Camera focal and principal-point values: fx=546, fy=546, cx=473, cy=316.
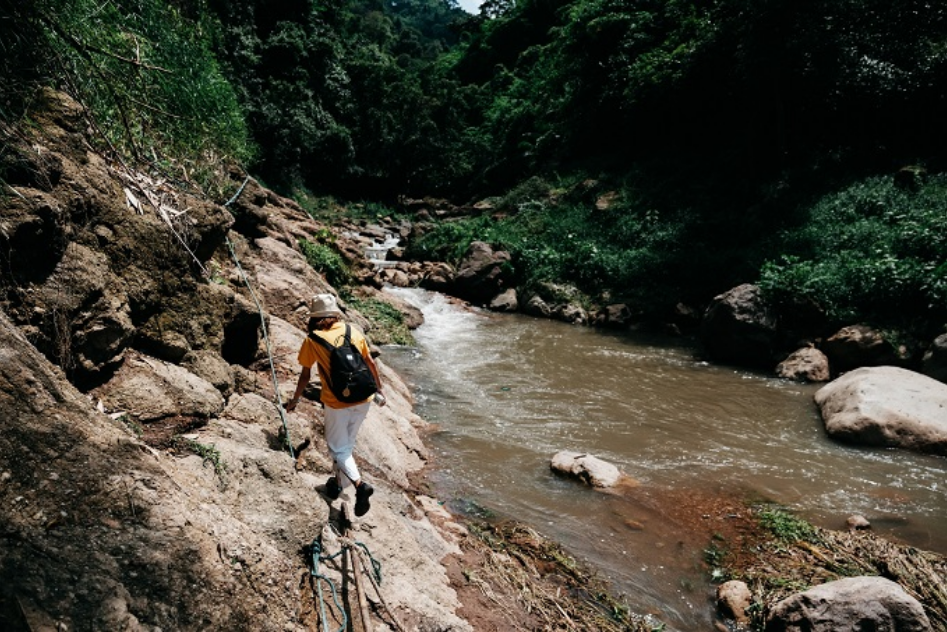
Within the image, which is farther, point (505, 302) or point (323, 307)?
point (505, 302)

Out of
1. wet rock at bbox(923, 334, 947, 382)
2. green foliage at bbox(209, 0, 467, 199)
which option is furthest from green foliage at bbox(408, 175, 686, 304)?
green foliage at bbox(209, 0, 467, 199)

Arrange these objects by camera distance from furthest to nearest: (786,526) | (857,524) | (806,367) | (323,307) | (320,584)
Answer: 1. (806,367)
2. (857,524)
3. (786,526)
4. (323,307)
5. (320,584)

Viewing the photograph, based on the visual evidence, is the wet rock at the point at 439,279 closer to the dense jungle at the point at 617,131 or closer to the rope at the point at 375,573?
the dense jungle at the point at 617,131

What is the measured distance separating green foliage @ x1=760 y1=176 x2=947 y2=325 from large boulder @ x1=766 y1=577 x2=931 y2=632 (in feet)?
27.7

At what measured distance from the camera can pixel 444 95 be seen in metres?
33.6

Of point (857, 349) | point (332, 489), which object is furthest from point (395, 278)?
point (332, 489)

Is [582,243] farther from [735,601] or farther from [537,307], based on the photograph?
[735,601]

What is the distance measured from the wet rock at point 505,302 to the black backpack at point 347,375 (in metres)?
12.1

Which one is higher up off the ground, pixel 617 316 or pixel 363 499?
pixel 617 316

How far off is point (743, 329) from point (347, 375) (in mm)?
9561

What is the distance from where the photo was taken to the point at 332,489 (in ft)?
12.6

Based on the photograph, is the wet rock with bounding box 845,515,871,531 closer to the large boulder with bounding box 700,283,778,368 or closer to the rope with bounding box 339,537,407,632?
the rope with bounding box 339,537,407,632

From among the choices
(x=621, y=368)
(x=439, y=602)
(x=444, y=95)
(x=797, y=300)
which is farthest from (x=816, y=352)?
(x=444, y=95)

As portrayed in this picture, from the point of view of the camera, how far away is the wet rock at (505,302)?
52.1 ft
